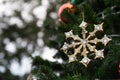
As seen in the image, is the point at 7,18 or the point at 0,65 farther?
the point at 7,18

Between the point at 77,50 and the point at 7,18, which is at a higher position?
the point at 7,18

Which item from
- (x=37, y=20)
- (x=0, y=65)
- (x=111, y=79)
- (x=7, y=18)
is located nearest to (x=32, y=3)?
(x=37, y=20)

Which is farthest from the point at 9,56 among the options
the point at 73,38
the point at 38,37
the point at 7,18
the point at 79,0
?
the point at 73,38

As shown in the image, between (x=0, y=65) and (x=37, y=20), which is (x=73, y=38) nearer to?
(x=0, y=65)

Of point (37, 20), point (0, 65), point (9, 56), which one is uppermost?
point (37, 20)

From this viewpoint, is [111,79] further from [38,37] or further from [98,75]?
[38,37]

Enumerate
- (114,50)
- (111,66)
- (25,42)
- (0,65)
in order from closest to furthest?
(114,50)
(111,66)
(0,65)
(25,42)

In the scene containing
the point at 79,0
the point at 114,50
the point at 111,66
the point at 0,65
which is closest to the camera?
the point at 114,50
